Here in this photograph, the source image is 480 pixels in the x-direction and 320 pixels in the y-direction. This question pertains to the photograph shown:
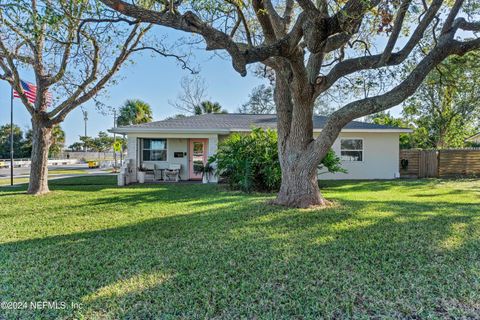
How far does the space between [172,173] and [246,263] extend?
1175 centimetres

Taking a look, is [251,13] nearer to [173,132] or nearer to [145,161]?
[173,132]

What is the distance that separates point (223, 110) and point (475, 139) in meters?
32.3

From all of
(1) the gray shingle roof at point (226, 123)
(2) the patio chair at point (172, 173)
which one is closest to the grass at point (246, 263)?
(2) the patio chair at point (172, 173)

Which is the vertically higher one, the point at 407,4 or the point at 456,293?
the point at 407,4

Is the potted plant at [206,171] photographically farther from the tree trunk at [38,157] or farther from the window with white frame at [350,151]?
the window with white frame at [350,151]

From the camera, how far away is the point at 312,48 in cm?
578

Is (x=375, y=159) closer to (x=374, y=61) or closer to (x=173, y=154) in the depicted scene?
(x=374, y=61)

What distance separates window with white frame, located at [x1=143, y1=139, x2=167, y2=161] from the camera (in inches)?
625

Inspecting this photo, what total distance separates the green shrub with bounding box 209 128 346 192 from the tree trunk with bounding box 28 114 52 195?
21.8 ft

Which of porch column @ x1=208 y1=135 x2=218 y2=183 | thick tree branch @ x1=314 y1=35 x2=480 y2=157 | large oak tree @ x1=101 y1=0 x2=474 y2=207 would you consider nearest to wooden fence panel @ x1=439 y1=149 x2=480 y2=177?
large oak tree @ x1=101 y1=0 x2=474 y2=207

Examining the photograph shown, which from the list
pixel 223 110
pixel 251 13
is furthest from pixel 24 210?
pixel 223 110

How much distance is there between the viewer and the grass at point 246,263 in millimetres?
2949

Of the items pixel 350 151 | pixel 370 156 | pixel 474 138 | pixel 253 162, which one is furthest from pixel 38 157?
pixel 474 138

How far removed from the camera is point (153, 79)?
1991 cm
